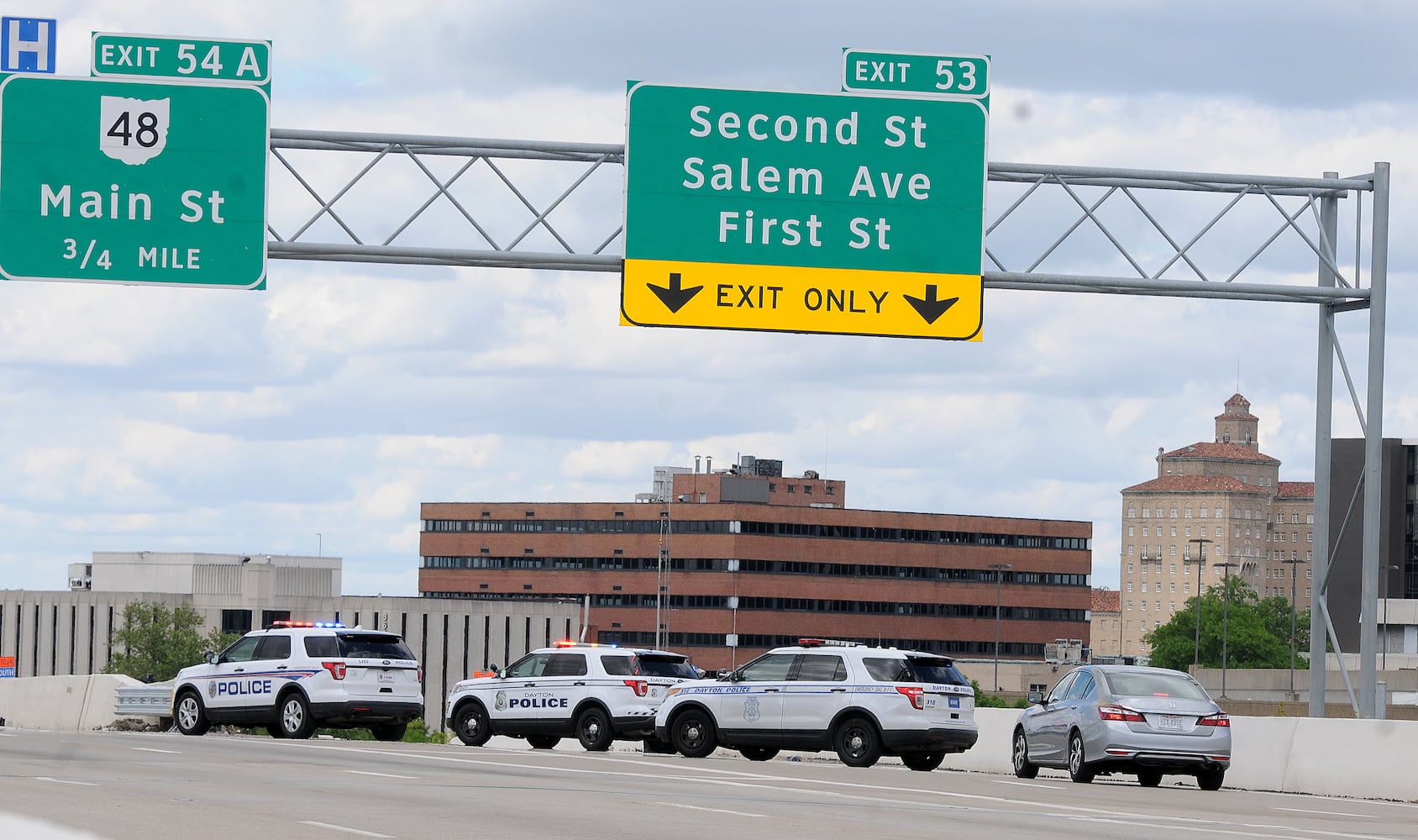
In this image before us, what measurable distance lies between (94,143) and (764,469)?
159 m

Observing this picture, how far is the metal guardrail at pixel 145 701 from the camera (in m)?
37.1

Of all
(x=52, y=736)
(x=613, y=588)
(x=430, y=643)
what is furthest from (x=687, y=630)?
(x=52, y=736)

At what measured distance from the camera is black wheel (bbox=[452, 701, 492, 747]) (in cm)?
3356

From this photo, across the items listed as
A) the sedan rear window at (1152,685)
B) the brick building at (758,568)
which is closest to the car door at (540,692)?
the sedan rear window at (1152,685)

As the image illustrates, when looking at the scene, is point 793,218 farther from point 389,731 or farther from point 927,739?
point 389,731

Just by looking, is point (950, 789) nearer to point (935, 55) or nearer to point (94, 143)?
point (935, 55)

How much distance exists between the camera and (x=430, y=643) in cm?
13925

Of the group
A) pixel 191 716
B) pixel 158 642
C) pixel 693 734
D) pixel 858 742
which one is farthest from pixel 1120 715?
pixel 158 642

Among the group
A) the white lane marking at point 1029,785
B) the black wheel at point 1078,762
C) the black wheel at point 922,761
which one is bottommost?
the black wheel at point 922,761

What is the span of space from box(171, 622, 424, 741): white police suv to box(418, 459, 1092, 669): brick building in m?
121

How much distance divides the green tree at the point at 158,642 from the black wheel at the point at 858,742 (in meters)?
95.6

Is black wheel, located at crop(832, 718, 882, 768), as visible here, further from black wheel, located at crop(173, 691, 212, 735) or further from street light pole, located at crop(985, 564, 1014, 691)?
street light pole, located at crop(985, 564, 1014, 691)

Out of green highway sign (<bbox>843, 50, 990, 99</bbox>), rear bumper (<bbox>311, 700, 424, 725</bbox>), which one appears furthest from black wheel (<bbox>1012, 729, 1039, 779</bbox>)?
rear bumper (<bbox>311, 700, 424, 725</bbox>)

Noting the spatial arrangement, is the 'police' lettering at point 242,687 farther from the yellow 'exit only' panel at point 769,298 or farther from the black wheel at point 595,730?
the yellow 'exit only' panel at point 769,298
